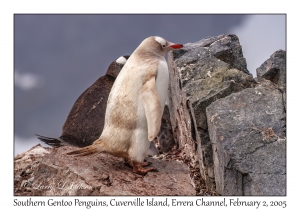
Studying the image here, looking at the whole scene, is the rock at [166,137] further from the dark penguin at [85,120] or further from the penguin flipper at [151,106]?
the penguin flipper at [151,106]

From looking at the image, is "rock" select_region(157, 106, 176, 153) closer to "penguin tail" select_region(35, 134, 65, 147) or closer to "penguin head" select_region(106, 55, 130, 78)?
"penguin head" select_region(106, 55, 130, 78)

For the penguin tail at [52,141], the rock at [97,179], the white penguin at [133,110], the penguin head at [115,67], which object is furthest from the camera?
the penguin head at [115,67]

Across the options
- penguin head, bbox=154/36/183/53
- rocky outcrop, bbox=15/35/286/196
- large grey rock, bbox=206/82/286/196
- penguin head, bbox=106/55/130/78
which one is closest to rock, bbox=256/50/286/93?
rocky outcrop, bbox=15/35/286/196

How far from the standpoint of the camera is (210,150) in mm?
3504

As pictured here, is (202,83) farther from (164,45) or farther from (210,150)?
(210,150)

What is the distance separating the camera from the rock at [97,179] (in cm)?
297

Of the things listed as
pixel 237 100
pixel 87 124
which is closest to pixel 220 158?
pixel 237 100

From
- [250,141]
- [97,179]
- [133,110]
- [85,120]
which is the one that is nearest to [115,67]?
[85,120]

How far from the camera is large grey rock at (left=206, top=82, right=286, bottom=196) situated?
2.67 metres

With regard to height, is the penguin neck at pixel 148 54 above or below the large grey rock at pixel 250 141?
above

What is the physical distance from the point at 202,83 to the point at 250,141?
3.51 ft

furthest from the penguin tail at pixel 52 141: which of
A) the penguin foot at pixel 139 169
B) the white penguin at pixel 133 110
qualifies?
the penguin foot at pixel 139 169
